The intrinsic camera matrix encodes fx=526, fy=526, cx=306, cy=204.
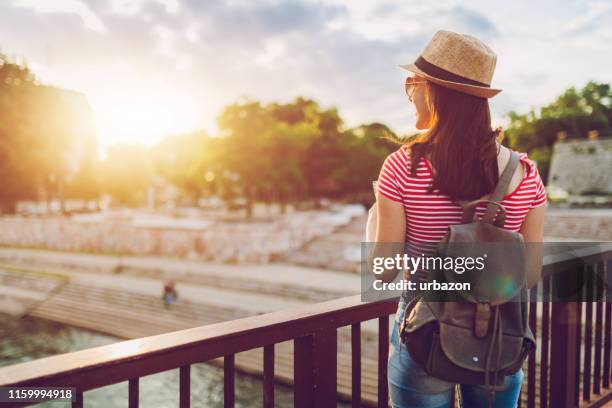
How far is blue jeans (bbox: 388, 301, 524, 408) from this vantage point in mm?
1645

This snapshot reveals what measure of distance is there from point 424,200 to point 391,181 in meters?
0.11

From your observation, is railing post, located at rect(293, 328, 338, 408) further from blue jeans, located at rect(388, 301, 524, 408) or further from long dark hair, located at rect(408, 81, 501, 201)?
long dark hair, located at rect(408, 81, 501, 201)

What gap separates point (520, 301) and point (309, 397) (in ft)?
3.12

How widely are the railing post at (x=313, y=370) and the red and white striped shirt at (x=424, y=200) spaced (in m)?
0.69

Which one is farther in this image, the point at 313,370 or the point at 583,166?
the point at 583,166

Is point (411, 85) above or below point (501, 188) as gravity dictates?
above

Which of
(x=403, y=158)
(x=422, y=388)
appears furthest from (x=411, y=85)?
(x=422, y=388)

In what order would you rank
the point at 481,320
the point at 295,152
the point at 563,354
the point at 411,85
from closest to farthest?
the point at 481,320 < the point at 411,85 < the point at 563,354 < the point at 295,152

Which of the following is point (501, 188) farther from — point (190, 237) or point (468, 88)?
point (190, 237)

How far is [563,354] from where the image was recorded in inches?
126

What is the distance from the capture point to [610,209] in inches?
1102

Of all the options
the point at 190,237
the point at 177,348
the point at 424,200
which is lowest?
the point at 190,237

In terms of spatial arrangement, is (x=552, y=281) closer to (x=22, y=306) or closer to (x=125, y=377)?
(x=125, y=377)

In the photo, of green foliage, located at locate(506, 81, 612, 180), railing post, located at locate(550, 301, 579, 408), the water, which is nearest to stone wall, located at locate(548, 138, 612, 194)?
green foliage, located at locate(506, 81, 612, 180)
